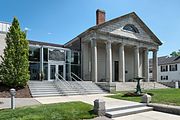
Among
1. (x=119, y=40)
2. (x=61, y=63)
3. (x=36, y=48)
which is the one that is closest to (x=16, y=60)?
(x=36, y=48)

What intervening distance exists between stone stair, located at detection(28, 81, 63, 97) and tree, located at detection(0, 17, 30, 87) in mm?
1020

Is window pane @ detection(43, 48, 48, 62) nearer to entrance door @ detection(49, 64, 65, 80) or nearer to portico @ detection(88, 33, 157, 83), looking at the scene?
entrance door @ detection(49, 64, 65, 80)

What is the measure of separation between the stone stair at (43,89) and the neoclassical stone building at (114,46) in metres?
6.80

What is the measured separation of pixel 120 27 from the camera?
27594 millimetres

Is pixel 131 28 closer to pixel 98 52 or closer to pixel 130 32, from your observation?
pixel 130 32

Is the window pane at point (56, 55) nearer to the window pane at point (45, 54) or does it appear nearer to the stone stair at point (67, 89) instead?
the window pane at point (45, 54)

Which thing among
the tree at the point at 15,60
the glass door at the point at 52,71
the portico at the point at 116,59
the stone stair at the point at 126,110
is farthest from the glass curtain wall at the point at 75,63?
the stone stair at the point at 126,110

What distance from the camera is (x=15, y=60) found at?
56.1 feet

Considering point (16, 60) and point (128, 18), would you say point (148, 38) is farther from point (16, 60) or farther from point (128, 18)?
point (16, 60)

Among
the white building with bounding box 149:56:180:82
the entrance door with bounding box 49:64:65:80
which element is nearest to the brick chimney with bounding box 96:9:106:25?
the entrance door with bounding box 49:64:65:80

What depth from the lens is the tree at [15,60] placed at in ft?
54.2

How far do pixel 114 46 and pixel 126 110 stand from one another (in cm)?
2064

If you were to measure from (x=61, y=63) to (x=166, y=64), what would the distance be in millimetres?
30287

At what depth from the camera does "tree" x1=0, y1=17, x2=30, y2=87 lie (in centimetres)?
1652
